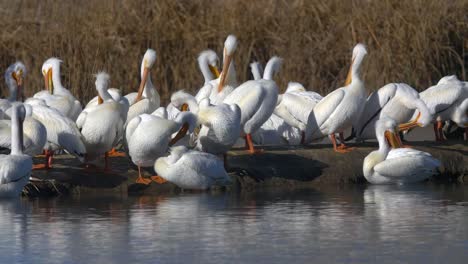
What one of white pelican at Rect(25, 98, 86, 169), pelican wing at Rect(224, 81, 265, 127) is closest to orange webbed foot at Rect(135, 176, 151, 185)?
white pelican at Rect(25, 98, 86, 169)

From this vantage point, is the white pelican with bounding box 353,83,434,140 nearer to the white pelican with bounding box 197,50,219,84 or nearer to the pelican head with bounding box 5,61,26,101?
the white pelican with bounding box 197,50,219,84

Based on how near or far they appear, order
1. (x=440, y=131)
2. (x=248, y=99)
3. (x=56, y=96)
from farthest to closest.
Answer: (x=440, y=131) → (x=56, y=96) → (x=248, y=99)

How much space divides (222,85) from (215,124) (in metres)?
2.22

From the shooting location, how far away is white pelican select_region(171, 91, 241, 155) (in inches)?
444

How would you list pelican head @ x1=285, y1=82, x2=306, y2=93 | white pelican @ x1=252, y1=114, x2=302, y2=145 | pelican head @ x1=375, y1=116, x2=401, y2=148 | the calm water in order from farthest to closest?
1. pelican head @ x1=285, y1=82, x2=306, y2=93
2. white pelican @ x1=252, y1=114, x2=302, y2=145
3. pelican head @ x1=375, y1=116, x2=401, y2=148
4. the calm water

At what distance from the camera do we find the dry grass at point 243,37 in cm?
1540

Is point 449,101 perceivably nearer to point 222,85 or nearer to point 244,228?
point 222,85

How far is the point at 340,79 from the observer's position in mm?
15578

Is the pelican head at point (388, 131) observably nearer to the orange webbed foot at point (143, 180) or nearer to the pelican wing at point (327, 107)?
the pelican wing at point (327, 107)

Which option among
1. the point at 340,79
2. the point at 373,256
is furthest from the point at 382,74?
the point at 373,256

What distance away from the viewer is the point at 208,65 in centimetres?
1448

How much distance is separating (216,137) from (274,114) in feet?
7.39

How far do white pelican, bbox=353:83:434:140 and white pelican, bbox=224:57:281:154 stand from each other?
0.97 meters

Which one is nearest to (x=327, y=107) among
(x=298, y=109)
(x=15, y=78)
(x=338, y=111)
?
(x=338, y=111)
